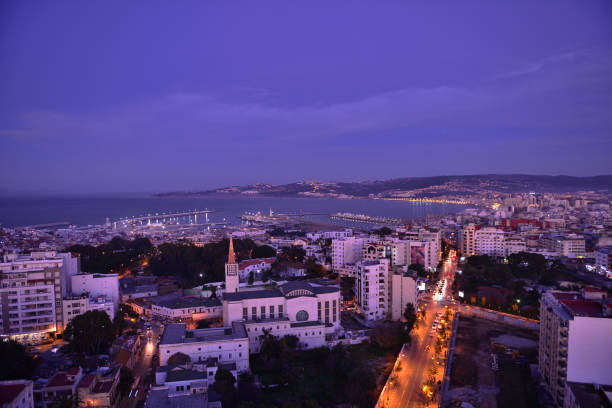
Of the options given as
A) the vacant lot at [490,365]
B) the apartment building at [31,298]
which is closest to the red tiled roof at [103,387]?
the apartment building at [31,298]

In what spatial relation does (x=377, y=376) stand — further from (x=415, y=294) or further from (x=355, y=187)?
(x=355, y=187)

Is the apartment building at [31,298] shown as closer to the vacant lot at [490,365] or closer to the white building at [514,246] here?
the vacant lot at [490,365]

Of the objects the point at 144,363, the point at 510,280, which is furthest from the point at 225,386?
the point at 510,280

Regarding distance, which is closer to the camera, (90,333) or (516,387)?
(516,387)

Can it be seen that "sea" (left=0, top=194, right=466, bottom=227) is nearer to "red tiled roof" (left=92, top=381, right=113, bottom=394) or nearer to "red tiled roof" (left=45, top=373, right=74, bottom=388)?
"red tiled roof" (left=92, top=381, right=113, bottom=394)

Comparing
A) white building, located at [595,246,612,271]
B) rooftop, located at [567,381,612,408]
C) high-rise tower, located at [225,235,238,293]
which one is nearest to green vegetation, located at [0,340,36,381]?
high-rise tower, located at [225,235,238,293]

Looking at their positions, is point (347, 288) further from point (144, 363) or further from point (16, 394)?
point (16, 394)

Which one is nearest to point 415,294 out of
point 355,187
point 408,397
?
point 408,397

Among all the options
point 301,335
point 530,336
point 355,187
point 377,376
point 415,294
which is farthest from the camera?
point 355,187
